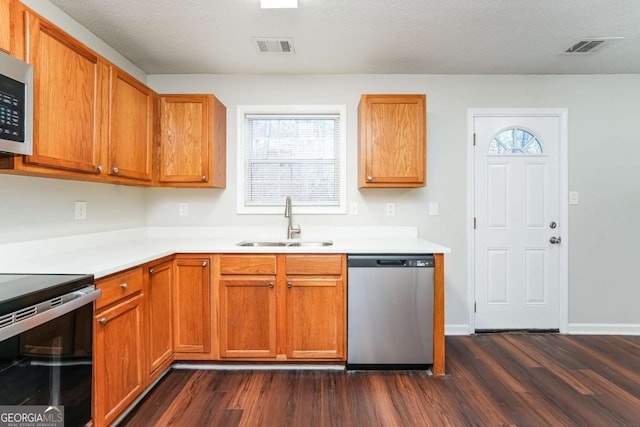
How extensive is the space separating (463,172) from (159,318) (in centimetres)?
275

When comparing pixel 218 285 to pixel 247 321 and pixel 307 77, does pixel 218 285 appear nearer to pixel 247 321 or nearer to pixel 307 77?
pixel 247 321

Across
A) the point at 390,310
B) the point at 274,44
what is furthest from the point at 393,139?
the point at 390,310

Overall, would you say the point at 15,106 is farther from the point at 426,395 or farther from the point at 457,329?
the point at 457,329

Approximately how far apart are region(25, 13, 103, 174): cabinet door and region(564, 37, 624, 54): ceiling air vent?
334 centimetres

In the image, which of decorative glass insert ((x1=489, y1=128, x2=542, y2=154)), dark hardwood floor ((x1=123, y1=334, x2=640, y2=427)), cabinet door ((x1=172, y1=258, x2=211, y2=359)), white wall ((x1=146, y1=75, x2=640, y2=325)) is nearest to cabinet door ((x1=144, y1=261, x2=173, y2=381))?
cabinet door ((x1=172, y1=258, x2=211, y2=359))

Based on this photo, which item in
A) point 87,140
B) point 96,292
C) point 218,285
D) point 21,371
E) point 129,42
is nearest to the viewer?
point 21,371

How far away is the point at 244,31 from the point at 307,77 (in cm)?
81

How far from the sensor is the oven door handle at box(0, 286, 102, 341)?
1032 millimetres

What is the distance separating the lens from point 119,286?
5.49 ft

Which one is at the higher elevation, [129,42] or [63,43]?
[129,42]

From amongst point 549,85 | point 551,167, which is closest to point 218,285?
point 551,167

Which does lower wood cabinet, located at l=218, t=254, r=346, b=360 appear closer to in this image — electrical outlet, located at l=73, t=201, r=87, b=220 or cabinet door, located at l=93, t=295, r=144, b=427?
cabinet door, located at l=93, t=295, r=144, b=427

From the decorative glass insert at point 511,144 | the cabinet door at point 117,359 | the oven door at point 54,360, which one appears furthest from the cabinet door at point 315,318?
the decorative glass insert at point 511,144

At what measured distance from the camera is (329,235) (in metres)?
2.96
